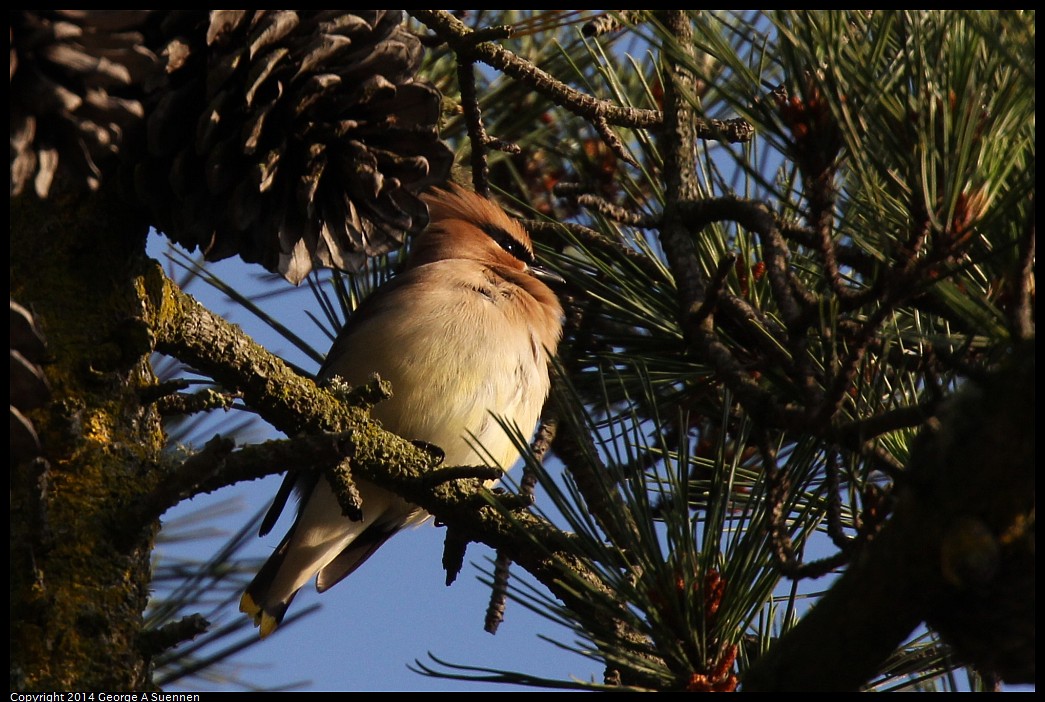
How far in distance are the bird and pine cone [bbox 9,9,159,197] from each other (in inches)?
74.0

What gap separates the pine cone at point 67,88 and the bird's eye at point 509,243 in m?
2.65

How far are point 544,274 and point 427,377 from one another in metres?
0.72

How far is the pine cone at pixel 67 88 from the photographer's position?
5.19 ft

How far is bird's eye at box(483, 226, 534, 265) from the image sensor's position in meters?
4.34

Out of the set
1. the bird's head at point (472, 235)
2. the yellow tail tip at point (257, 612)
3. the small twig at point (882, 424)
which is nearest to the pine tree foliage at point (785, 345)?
the small twig at point (882, 424)

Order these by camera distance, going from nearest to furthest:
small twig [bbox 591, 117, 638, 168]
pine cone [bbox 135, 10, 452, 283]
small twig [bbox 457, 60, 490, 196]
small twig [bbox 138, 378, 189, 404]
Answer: pine cone [bbox 135, 10, 452, 283] → small twig [bbox 138, 378, 189, 404] → small twig [bbox 591, 117, 638, 168] → small twig [bbox 457, 60, 490, 196]

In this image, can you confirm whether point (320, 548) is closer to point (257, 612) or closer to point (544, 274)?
point (257, 612)

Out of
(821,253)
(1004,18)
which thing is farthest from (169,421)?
(1004,18)

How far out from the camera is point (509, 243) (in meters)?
4.47

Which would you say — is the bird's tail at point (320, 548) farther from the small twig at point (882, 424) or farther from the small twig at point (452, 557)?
the small twig at point (882, 424)

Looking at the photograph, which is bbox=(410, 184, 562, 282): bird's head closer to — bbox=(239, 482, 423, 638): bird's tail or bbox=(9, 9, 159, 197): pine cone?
bbox=(239, 482, 423, 638): bird's tail

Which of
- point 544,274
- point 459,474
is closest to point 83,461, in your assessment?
point 459,474

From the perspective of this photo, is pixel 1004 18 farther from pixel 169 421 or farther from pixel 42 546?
pixel 169 421

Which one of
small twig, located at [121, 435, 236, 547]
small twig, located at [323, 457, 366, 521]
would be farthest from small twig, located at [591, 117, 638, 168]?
small twig, located at [121, 435, 236, 547]
